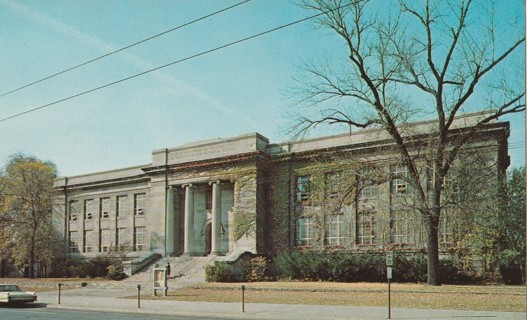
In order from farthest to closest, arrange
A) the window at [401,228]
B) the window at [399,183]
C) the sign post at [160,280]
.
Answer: the window at [399,183], the window at [401,228], the sign post at [160,280]

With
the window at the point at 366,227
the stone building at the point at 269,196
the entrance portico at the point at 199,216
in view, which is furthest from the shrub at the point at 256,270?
the window at the point at 366,227

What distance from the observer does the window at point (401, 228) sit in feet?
123

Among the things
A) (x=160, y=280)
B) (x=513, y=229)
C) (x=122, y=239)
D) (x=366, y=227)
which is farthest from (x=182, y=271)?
(x=513, y=229)

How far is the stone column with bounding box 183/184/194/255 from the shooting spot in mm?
46688

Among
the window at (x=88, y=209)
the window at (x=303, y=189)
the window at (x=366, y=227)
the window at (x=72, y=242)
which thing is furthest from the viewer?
the window at (x=72, y=242)

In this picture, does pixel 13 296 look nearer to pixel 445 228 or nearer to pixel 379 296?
pixel 379 296

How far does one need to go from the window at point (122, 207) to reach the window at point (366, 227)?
23.9m

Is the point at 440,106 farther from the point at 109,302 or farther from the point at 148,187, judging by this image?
the point at 148,187

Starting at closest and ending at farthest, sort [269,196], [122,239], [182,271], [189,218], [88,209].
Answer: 1. [182,271]
2. [269,196]
3. [189,218]
4. [122,239]
5. [88,209]

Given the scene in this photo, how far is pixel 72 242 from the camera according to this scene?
58.0m

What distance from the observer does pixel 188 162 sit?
46719mm

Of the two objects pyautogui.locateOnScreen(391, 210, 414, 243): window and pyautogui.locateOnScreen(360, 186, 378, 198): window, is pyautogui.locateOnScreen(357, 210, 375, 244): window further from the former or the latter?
pyautogui.locateOnScreen(391, 210, 414, 243): window

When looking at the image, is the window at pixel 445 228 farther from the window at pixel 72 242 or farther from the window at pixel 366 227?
the window at pixel 72 242

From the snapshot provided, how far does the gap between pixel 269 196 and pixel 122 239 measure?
1732 centimetres
